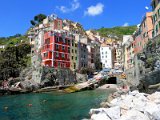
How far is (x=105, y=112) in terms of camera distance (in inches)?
1104

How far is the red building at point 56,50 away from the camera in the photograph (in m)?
108

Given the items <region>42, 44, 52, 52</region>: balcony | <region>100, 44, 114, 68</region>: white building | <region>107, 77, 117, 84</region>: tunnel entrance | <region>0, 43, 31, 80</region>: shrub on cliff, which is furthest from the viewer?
<region>100, 44, 114, 68</region>: white building

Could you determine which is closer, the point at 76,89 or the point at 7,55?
the point at 76,89

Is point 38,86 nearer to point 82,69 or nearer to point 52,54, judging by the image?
point 52,54

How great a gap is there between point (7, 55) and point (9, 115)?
76053 millimetres

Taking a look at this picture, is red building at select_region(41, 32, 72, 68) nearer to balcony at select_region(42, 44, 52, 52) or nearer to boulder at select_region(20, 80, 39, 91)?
balcony at select_region(42, 44, 52, 52)

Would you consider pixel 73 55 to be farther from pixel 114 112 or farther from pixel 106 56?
pixel 114 112

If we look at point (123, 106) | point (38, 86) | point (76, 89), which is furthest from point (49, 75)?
point (123, 106)

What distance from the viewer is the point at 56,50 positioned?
4291 inches

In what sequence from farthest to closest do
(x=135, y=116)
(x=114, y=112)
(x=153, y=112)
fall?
(x=114, y=112) → (x=135, y=116) → (x=153, y=112)

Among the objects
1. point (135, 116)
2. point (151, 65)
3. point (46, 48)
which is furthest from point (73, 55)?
point (135, 116)

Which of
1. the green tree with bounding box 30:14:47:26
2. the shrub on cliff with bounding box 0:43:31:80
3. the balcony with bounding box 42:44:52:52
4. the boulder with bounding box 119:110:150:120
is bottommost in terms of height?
the boulder with bounding box 119:110:150:120

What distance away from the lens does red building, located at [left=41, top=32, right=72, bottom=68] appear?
107812 millimetres

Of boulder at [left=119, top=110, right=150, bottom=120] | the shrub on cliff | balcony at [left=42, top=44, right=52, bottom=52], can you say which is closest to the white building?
the shrub on cliff
